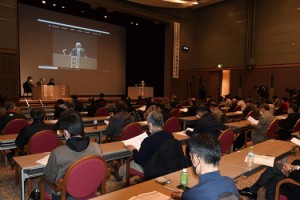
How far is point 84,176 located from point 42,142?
1744mm

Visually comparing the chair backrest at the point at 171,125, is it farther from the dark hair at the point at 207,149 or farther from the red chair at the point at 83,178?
the dark hair at the point at 207,149

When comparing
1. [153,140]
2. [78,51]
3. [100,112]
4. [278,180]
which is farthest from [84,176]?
[78,51]

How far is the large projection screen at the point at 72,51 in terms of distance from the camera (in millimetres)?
13547

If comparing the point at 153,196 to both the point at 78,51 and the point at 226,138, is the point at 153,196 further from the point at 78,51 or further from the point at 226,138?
the point at 78,51

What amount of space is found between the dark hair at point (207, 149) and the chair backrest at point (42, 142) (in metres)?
2.78

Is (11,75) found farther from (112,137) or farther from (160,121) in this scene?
(160,121)

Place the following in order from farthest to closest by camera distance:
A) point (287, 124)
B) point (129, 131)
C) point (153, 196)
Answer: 1. point (287, 124)
2. point (129, 131)
3. point (153, 196)

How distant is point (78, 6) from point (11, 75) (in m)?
5.69

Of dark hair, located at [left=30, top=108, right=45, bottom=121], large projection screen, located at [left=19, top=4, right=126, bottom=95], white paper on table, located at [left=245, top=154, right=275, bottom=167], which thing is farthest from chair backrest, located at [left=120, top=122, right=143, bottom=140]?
large projection screen, located at [left=19, top=4, right=126, bottom=95]

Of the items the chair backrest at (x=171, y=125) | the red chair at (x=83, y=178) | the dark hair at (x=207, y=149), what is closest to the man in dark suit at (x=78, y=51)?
the chair backrest at (x=171, y=125)

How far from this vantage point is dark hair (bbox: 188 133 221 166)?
1741mm

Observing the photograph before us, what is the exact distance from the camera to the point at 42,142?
3.83m

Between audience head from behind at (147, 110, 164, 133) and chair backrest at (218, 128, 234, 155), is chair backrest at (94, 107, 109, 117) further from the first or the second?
audience head from behind at (147, 110, 164, 133)

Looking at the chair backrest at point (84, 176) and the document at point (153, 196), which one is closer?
the document at point (153, 196)
